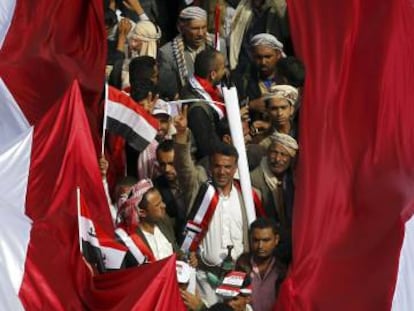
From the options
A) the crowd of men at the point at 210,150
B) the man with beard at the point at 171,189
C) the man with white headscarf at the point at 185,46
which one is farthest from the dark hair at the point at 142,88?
the man with white headscarf at the point at 185,46

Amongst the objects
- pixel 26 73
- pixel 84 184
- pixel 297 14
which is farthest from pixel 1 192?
pixel 297 14

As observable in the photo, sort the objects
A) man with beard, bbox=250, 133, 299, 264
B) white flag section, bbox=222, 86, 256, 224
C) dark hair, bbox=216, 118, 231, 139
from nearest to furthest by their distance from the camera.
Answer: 1. white flag section, bbox=222, 86, 256, 224
2. man with beard, bbox=250, 133, 299, 264
3. dark hair, bbox=216, 118, 231, 139

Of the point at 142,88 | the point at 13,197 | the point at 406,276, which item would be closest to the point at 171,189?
the point at 142,88

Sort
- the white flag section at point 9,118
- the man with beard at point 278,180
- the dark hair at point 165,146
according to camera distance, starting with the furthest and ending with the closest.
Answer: the white flag section at point 9,118 → the man with beard at point 278,180 → the dark hair at point 165,146

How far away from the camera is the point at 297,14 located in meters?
15.7

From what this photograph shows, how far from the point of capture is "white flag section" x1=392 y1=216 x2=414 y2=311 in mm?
13375

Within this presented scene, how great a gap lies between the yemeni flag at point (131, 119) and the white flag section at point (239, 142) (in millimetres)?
501

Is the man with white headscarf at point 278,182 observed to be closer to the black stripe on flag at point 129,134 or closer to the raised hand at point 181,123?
the raised hand at point 181,123

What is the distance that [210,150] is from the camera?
14.3 metres

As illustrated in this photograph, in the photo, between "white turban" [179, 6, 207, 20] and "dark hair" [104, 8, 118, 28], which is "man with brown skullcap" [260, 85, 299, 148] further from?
"dark hair" [104, 8, 118, 28]

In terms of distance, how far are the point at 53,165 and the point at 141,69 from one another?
35.7 inches

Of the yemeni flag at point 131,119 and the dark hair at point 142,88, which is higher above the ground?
the dark hair at point 142,88

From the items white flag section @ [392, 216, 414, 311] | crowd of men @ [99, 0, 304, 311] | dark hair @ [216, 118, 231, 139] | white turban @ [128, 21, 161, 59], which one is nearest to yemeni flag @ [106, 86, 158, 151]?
crowd of men @ [99, 0, 304, 311]

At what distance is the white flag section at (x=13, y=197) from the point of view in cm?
1278
